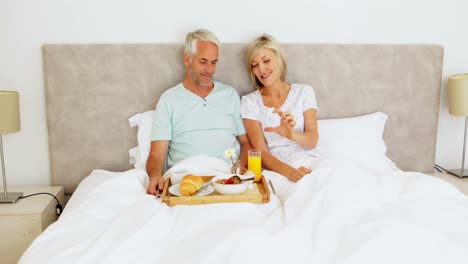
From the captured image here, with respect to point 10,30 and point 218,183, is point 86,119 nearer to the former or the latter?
point 10,30

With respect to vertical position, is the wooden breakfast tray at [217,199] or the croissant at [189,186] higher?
the croissant at [189,186]

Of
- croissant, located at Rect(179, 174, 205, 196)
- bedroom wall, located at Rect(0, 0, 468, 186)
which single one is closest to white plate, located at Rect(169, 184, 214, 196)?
croissant, located at Rect(179, 174, 205, 196)

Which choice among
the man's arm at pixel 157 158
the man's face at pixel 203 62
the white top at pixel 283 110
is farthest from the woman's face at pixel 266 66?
the man's arm at pixel 157 158

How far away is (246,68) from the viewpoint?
7.87 feet

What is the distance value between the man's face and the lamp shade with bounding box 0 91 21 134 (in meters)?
0.86

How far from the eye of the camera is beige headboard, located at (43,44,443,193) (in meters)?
2.31

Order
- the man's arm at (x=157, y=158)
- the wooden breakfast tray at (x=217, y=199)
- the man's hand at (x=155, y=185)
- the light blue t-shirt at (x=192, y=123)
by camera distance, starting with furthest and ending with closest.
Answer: the light blue t-shirt at (x=192, y=123), the man's arm at (x=157, y=158), the man's hand at (x=155, y=185), the wooden breakfast tray at (x=217, y=199)

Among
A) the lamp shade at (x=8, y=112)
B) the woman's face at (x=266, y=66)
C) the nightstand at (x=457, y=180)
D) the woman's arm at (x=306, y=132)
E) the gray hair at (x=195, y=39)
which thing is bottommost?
the nightstand at (x=457, y=180)

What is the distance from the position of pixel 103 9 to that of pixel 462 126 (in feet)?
7.48

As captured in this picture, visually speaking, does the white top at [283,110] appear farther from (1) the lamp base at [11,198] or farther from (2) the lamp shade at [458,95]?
(1) the lamp base at [11,198]

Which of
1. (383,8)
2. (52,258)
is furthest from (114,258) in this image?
(383,8)

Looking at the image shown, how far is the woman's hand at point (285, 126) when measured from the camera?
77.2 inches

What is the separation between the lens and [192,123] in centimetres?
223

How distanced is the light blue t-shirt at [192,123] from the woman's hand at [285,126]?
25 cm
